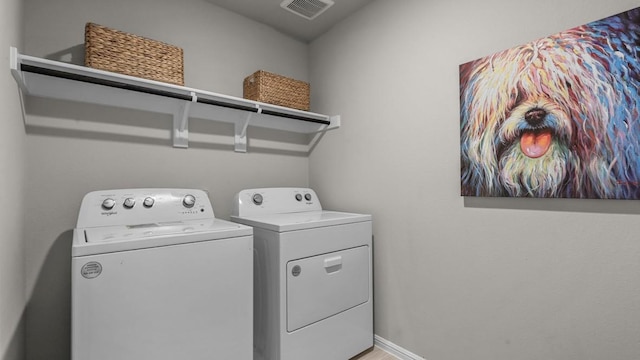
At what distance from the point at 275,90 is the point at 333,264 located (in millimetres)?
1228

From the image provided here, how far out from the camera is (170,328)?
3.84ft

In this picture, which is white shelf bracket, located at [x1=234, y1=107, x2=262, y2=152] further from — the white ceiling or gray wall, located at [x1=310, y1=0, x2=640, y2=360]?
the white ceiling

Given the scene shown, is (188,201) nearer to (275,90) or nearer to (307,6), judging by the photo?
(275,90)

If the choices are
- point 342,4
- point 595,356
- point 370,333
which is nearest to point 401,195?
point 370,333

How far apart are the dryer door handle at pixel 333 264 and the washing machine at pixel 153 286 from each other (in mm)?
457

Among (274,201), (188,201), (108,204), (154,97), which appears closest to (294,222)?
(274,201)

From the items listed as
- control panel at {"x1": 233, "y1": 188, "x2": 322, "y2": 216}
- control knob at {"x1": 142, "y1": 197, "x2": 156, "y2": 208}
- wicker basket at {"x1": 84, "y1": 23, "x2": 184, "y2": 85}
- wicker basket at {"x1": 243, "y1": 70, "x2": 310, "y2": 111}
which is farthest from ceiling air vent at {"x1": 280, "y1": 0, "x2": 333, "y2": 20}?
control knob at {"x1": 142, "y1": 197, "x2": 156, "y2": 208}

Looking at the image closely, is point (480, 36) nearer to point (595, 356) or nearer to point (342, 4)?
point (342, 4)

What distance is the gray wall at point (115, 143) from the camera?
1473mm

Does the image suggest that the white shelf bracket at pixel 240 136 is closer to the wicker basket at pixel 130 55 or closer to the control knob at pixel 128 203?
the wicker basket at pixel 130 55

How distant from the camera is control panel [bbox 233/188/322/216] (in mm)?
1917

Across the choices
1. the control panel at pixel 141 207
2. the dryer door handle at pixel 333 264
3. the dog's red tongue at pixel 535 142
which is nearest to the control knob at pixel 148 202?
the control panel at pixel 141 207

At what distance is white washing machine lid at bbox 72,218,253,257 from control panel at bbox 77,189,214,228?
0.06m

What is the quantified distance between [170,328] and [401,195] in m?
1.38
